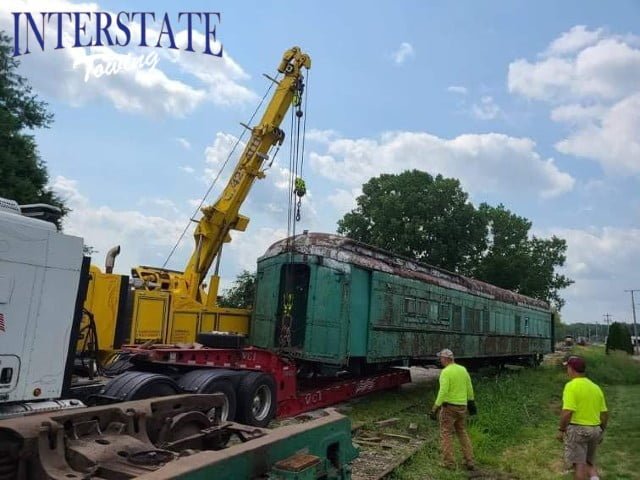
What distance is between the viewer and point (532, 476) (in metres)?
7.82

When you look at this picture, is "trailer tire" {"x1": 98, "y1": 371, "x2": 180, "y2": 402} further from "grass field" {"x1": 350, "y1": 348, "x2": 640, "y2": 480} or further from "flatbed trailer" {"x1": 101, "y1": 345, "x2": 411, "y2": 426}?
"grass field" {"x1": 350, "y1": 348, "x2": 640, "y2": 480}

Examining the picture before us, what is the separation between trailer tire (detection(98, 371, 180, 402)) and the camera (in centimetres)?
633

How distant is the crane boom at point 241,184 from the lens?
14.0m

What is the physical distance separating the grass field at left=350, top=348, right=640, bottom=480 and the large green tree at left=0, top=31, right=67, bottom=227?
37.6 feet

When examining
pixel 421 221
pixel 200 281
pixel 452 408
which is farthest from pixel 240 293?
pixel 421 221

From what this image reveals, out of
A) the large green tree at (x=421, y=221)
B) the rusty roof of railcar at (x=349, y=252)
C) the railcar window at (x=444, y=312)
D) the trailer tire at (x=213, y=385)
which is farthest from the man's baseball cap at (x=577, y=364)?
the large green tree at (x=421, y=221)

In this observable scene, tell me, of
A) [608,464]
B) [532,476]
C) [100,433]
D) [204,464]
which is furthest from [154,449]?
[608,464]

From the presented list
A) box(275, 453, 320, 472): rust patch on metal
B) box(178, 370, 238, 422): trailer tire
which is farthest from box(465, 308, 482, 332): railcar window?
box(275, 453, 320, 472): rust patch on metal

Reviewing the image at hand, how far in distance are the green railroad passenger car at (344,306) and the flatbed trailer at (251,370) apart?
59 cm

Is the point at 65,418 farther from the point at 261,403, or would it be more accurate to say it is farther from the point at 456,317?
the point at 456,317

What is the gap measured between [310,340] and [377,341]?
61.8 inches

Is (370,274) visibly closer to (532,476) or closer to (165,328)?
(165,328)

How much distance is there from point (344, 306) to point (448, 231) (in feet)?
99.6

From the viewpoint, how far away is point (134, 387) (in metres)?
6.46
